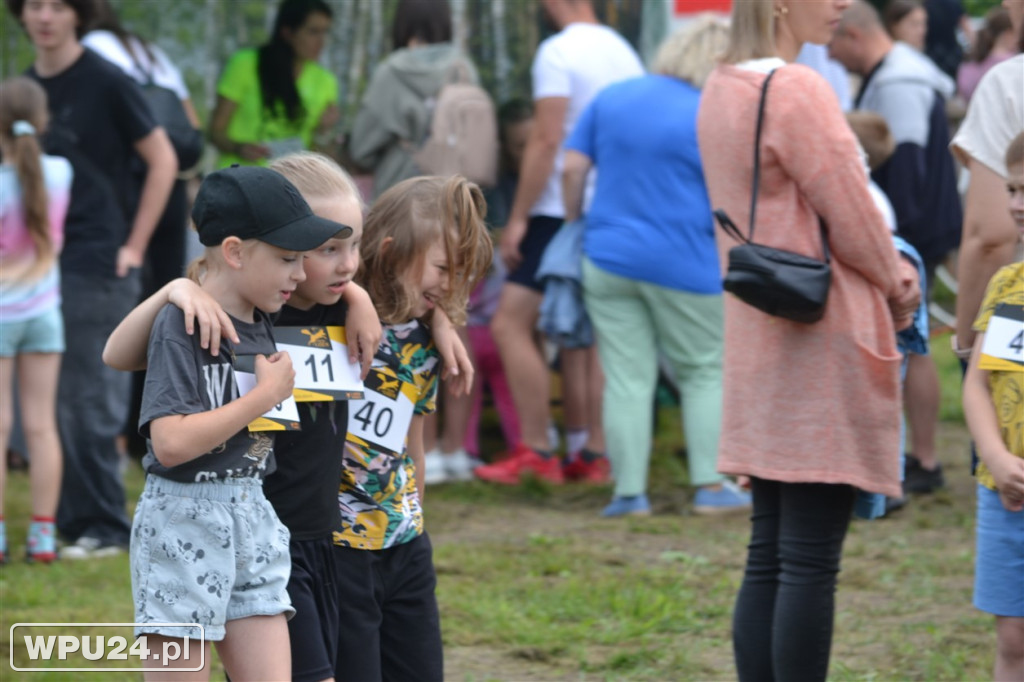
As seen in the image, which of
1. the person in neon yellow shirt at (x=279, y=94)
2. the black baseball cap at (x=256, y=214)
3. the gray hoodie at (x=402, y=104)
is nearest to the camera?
the black baseball cap at (x=256, y=214)

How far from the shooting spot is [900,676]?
3.93 metres

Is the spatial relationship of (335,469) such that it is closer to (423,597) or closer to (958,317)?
(423,597)

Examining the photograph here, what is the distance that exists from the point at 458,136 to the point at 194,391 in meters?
4.08

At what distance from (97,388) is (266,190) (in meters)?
3.13

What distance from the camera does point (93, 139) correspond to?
5.20m

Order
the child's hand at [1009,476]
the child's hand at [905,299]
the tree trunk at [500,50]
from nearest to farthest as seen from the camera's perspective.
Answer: the child's hand at [1009,476]
the child's hand at [905,299]
the tree trunk at [500,50]

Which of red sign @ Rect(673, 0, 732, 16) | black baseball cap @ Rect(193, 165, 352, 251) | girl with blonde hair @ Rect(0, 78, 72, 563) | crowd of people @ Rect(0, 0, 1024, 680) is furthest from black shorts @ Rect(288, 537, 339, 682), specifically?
red sign @ Rect(673, 0, 732, 16)

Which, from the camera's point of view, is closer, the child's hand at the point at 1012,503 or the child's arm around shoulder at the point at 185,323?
the child's arm around shoulder at the point at 185,323

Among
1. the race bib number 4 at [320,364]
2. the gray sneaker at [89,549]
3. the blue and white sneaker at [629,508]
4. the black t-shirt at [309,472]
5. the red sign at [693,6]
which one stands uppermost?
the red sign at [693,6]

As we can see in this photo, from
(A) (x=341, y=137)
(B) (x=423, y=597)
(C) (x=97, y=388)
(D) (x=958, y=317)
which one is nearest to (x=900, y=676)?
(D) (x=958, y=317)

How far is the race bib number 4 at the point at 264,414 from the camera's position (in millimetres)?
2445

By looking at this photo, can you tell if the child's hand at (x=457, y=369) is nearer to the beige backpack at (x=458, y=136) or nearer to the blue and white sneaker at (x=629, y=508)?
the blue and white sneaker at (x=629, y=508)

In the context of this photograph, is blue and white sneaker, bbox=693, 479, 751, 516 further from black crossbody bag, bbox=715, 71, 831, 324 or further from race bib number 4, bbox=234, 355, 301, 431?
race bib number 4, bbox=234, 355, 301, 431

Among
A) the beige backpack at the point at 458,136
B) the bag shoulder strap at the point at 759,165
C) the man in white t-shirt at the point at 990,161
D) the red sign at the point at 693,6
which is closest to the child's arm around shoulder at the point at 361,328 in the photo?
the bag shoulder strap at the point at 759,165
